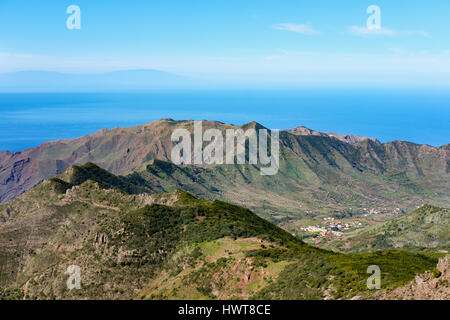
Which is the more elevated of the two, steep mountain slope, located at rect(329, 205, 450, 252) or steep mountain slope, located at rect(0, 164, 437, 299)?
steep mountain slope, located at rect(0, 164, 437, 299)

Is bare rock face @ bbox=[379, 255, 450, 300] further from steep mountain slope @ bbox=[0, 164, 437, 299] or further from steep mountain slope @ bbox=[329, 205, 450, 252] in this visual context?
steep mountain slope @ bbox=[329, 205, 450, 252]

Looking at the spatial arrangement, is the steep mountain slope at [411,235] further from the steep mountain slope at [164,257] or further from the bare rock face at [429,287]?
the bare rock face at [429,287]

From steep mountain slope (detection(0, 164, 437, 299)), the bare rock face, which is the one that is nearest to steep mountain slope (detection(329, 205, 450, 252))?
steep mountain slope (detection(0, 164, 437, 299))

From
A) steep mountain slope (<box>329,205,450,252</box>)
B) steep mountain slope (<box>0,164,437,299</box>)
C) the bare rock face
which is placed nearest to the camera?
the bare rock face

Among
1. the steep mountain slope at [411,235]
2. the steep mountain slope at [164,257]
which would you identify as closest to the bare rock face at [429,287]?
the steep mountain slope at [164,257]

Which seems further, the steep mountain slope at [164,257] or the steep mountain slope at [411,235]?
the steep mountain slope at [411,235]

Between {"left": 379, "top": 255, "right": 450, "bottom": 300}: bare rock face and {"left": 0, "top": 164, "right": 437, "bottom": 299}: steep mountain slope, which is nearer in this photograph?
{"left": 379, "top": 255, "right": 450, "bottom": 300}: bare rock face
